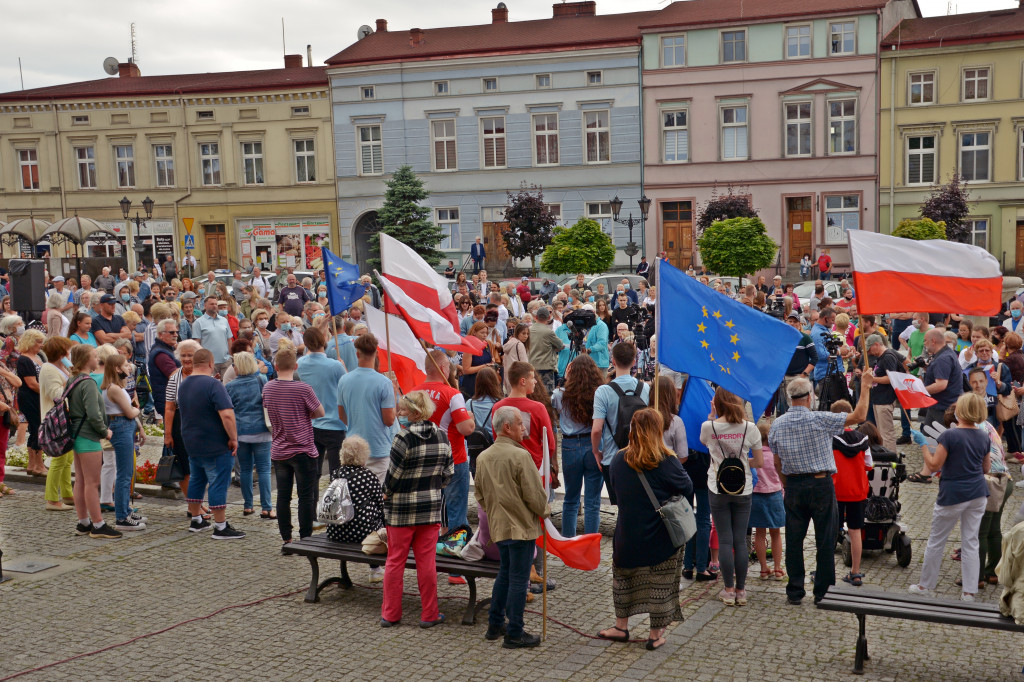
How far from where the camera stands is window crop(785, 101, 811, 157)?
131 ft

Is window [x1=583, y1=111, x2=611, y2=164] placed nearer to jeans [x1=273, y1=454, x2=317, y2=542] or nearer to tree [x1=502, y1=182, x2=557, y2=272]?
tree [x1=502, y1=182, x2=557, y2=272]

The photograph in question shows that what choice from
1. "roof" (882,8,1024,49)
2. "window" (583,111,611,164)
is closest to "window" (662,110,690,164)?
"window" (583,111,611,164)

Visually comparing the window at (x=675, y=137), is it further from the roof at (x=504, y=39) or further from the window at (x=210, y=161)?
the window at (x=210, y=161)

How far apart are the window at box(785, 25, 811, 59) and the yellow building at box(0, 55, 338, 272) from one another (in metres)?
19.8

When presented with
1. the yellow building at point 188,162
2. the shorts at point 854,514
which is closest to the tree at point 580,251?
the yellow building at point 188,162

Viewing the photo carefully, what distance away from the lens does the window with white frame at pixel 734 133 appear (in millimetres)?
40562

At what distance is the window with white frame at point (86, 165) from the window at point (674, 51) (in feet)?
85.6

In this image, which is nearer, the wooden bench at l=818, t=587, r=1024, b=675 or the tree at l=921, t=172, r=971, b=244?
the wooden bench at l=818, t=587, r=1024, b=675

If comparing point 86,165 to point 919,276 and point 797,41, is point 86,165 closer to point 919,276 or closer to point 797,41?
point 797,41

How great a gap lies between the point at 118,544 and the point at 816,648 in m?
6.45

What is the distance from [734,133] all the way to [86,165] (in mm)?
29175

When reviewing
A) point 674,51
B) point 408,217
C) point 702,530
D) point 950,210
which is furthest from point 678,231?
point 702,530

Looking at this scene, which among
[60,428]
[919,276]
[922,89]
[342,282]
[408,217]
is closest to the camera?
[919,276]

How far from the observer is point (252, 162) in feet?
147
